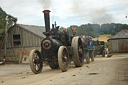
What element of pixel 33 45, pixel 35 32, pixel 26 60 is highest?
pixel 35 32

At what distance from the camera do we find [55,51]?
10.1 metres

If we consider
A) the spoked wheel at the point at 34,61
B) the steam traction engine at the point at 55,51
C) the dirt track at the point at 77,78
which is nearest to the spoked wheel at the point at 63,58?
the steam traction engine at the point at 55,51

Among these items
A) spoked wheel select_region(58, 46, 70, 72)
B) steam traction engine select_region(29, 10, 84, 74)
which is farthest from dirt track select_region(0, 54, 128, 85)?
steam traction engine select_region(29, 10, 84, 74)

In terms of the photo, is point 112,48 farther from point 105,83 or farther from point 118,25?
point 105,83

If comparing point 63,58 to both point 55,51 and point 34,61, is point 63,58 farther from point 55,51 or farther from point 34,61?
point 34,61

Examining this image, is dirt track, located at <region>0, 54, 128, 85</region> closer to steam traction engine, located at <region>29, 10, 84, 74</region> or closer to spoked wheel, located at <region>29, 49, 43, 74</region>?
spoked wheel, located at <region>29, 49, 43, 74</region>

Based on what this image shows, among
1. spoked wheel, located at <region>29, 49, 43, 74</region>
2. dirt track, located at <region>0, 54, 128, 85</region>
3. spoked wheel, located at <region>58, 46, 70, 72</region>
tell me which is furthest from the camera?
spoked wheel, located at <region>29, 49, 43, 74</region>

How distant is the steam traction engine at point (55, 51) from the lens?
30.6 ft

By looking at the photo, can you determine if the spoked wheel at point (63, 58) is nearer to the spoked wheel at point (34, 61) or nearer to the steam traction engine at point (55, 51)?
the steam traction engine at point (55, 51)

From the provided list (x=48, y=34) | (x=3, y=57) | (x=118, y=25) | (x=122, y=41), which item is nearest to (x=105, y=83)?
(x=48, y=34)

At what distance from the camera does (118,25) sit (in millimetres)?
44312

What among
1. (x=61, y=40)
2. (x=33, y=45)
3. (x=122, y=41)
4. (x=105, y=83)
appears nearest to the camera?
(x=105, y=83)

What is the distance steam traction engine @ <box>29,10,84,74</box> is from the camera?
9.33m

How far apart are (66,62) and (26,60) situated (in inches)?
399
